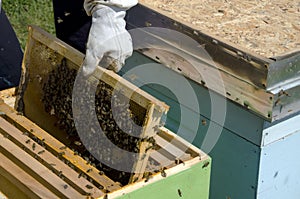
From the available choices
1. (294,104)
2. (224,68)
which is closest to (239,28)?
(224,68)

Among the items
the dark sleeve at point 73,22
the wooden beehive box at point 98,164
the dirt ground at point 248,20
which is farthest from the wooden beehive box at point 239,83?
the dark sleeve at point 73,22

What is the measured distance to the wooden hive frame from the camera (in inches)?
76.2

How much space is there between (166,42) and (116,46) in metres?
0.40

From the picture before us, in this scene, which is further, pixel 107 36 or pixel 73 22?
pixel 73 22

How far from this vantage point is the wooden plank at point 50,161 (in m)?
1.95

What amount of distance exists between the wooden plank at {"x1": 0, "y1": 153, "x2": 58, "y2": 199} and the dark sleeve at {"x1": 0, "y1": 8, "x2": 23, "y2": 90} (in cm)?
A: 126

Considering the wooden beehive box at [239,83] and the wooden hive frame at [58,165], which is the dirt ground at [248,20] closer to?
the wooden beehive box at [239,83]

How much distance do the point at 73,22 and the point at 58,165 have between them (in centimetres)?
143

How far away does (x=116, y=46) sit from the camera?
2.23 metres

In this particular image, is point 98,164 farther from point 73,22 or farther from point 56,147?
point 73,22

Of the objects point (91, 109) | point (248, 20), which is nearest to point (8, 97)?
point (91, 109)

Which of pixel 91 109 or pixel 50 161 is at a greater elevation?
pixel 91 109

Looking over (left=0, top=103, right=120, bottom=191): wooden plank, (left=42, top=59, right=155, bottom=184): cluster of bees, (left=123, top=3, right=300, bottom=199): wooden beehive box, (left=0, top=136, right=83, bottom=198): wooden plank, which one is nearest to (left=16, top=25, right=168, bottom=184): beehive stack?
(left=42, top=59, right=155, bottom=184): cluster of bees

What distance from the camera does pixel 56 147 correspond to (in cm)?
219
